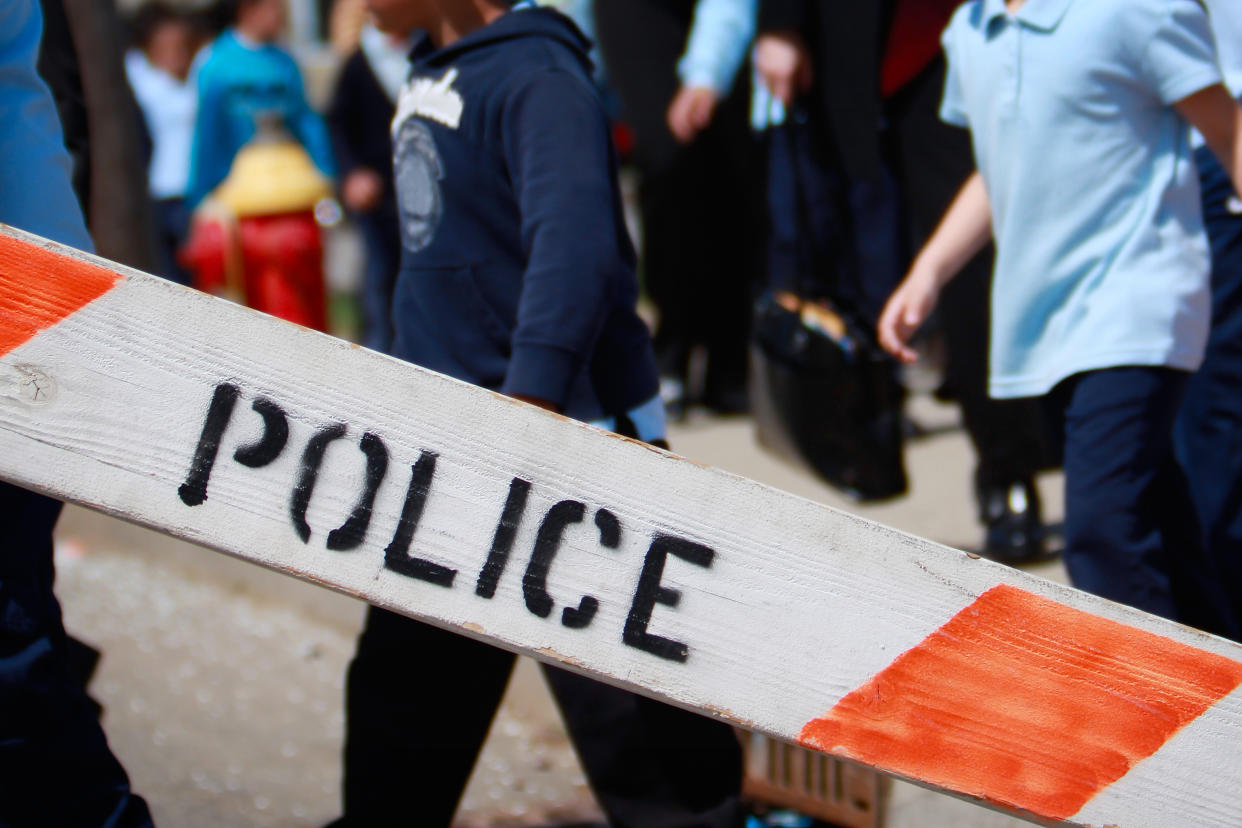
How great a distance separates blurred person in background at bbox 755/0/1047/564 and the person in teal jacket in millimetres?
3229

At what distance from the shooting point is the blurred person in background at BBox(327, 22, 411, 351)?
5.87 m

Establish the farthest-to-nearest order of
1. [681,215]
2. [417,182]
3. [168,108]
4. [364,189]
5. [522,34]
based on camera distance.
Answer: [168,108] < [364,189] < [681,215] < [417,182] < [522,34]

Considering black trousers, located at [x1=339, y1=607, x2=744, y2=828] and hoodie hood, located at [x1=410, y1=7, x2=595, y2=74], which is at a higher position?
hoodie hood, located at [x1=410, y1=7, x2=595, y2=74]

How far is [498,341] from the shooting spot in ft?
7.18

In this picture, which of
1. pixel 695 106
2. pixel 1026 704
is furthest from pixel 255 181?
pixel 1026 704

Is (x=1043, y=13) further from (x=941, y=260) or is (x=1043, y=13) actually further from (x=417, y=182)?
(x=417, y=182)

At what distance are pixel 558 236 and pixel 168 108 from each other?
212 inches

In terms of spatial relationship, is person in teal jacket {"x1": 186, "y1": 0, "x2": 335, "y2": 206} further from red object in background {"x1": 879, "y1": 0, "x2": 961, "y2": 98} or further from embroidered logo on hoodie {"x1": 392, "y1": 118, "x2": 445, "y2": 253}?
embroidered logo on hoodie {"x1": 392, "y1": 118, "x2": 445, "y2": 253}

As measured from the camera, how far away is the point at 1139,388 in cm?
231

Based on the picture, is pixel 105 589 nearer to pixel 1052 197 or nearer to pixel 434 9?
pixel 434 9

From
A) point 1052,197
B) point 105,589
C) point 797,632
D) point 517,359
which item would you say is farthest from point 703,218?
point 797,632

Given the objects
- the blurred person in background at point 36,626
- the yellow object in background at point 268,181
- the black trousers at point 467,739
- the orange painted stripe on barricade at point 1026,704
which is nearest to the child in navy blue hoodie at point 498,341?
the black trousers at point 467,739

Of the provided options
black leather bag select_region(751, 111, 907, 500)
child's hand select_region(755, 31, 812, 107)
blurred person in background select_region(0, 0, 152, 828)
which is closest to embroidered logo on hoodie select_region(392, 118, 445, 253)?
blurred person in background select_region(0, 0, 152, 828)

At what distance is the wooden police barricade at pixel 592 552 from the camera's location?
152 centimetres
